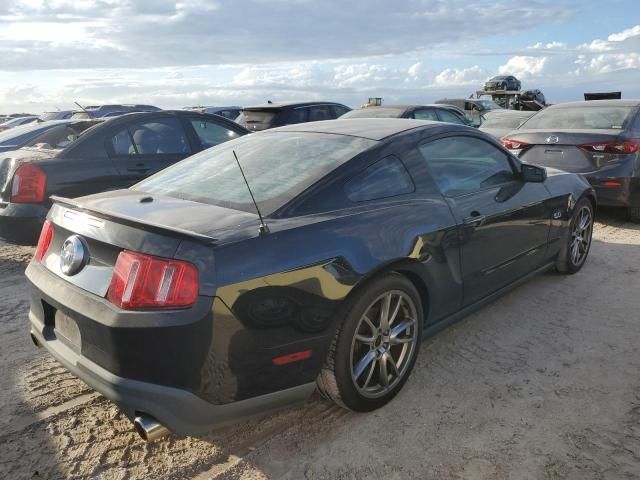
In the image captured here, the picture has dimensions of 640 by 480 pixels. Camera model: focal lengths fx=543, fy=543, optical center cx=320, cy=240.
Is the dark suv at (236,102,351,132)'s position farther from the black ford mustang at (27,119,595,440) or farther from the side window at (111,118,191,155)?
the black ford mustang at (27,119,595,440)

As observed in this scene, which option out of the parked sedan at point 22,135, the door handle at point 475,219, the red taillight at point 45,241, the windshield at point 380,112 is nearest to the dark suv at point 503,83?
the windshield at point 380,112

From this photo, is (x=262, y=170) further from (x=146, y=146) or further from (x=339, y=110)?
(x=339, y=110)

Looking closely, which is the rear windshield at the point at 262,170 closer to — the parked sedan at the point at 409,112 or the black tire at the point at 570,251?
the black tire at the point at 570,251

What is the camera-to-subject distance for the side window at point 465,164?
10.8 ft

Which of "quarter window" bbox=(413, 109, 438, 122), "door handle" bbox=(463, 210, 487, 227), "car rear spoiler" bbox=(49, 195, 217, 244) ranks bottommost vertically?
"door handle" bbox=(463, 210, 487, 227)

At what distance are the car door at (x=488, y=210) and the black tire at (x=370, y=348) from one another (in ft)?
1.82

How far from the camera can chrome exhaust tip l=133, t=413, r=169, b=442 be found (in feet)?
6.95

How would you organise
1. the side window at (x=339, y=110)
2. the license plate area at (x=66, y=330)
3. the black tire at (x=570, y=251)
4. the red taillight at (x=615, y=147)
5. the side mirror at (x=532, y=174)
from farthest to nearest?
the side window at (x=339, y=110) < the red taillight at (x=615, y=147) < the black tire at (x=570, y=251) < the side mirror at (x=532, y=174) < the license plate area at (x=66, y=330)

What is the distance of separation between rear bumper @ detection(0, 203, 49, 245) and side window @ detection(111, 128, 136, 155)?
99 cm

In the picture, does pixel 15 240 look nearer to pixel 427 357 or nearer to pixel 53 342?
pixel 53 342

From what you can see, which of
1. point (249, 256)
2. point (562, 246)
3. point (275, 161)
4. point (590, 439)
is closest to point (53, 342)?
point (249, 256)

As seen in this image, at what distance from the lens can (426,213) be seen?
2.99 metres

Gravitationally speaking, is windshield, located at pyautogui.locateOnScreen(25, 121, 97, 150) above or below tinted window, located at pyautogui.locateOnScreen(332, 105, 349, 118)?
below

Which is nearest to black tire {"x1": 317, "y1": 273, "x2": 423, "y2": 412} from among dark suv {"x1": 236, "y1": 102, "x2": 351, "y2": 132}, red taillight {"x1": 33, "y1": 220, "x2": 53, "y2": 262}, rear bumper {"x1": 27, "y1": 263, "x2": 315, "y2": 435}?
rear bumper {"x1": 27, "y1": 263, "x2": 315, "y2": 435}
